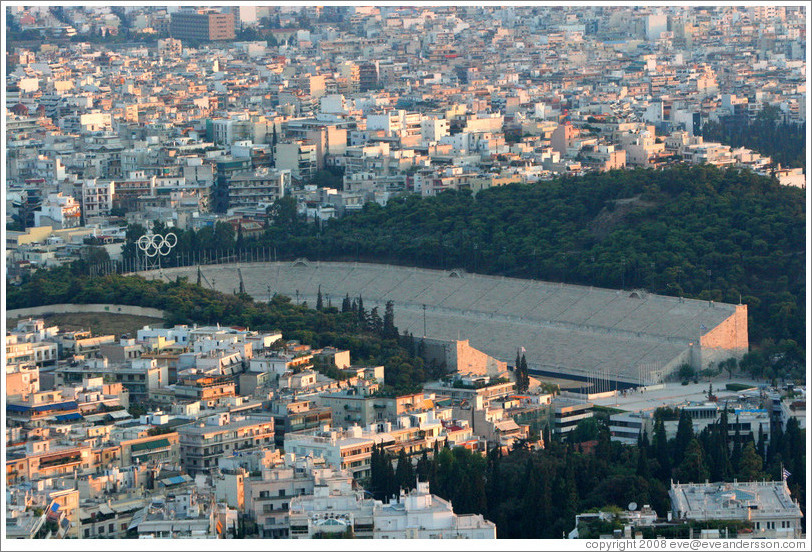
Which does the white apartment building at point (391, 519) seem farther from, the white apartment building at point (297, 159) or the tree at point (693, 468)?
the white apartment building at point (297, 159)

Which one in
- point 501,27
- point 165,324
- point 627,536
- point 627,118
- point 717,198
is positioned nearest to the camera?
point 627,536

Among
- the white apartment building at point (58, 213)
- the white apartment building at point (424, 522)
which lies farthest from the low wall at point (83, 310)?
the white apartment building at point (424, 522)

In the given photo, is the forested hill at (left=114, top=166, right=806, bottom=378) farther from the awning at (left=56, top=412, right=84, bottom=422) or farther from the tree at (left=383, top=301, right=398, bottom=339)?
the awning at (left=56, top=412, right=84, bottom=422)

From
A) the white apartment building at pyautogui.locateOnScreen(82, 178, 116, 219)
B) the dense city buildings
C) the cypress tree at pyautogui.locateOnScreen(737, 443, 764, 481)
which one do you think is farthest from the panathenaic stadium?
the cypress tree at pyautogui.locateOnScreen(737, 443, 764, 481)

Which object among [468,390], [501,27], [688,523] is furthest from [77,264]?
[501,27]

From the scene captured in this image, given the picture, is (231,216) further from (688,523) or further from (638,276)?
(688,523)
